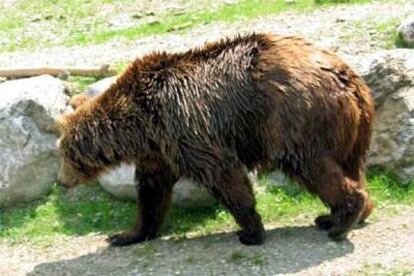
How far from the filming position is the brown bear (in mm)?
8531

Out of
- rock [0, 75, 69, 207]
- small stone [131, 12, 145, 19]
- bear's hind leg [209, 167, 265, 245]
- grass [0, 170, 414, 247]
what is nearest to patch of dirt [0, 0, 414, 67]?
small stone [131, 12, 145, 19]

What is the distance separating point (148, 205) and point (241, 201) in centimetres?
119

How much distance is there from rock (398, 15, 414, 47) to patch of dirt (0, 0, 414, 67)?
0.32 m

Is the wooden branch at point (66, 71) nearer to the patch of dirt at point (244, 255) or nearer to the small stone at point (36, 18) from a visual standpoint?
the patch of dirt at point (244, 255)

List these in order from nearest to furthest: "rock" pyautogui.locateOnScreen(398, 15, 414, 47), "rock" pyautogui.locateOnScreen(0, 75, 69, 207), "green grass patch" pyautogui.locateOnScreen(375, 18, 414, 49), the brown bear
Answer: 1. the brown bear
2. "rock" pyautogui.locateOnScreen(0, 75, 69, 207)
3. "rock" pyautogui.locateOnScreen(398, 15, 414, 47)
4. "green grass patch" pyautogui.locateOnScreen(375, 18, 414, 49)

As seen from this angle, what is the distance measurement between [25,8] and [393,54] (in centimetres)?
1117

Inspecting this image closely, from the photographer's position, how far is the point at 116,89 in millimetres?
9289

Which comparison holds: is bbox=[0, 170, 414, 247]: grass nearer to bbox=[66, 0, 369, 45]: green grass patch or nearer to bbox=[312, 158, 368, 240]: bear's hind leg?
bbox=[312, 158, 368, 240]: bear's hind leg

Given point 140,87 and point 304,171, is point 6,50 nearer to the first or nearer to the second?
point 140,87

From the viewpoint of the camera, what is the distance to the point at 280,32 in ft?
48.8

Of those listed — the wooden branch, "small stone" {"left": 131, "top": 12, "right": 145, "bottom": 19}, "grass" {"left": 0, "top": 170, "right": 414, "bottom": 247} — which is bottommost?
"grass" {"left": 0, "top": 170, "right": 414, "bottom": 247}

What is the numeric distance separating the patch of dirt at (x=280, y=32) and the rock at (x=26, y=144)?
3208mm

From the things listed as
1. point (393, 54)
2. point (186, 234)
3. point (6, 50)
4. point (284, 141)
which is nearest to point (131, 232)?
point (186, 234)

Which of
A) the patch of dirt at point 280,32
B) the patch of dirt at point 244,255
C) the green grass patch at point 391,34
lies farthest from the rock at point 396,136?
the patch of dirt at point 280,32
